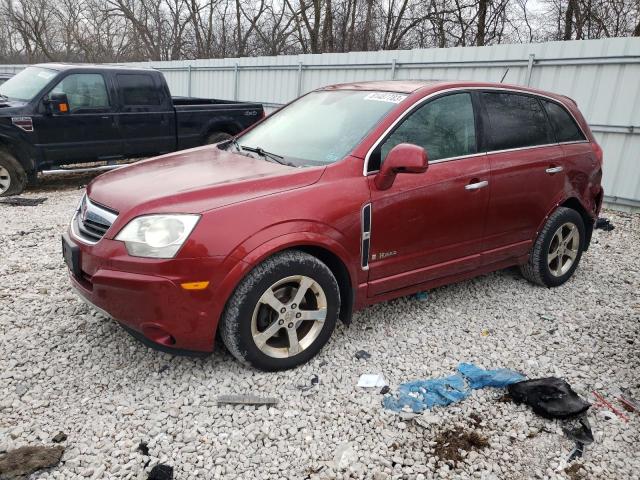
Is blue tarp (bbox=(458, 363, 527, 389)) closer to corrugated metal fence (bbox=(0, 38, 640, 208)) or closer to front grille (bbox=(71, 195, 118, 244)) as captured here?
front grille (bbox=(71, 195, 118, 244))

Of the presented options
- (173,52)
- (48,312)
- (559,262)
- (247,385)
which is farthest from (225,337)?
(173,52)

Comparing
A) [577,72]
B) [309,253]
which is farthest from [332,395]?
[577,72]

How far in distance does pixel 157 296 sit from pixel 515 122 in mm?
3106

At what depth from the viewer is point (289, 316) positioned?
9.93 feet

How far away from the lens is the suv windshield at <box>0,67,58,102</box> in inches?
297

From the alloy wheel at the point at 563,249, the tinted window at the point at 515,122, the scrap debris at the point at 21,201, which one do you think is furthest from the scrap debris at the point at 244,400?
the scrap debris at the point at 21,201

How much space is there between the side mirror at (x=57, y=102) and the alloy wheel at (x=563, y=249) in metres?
6.91

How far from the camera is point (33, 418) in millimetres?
2684

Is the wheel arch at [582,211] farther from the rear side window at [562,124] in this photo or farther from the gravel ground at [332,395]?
the gravel ground at [332,395]

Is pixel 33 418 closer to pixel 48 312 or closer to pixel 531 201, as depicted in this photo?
pixel 48 312

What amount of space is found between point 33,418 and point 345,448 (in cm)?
168

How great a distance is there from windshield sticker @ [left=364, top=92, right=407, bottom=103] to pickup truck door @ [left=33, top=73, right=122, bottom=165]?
574 centimetres

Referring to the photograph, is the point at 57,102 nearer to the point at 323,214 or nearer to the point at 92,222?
the point at 92,222

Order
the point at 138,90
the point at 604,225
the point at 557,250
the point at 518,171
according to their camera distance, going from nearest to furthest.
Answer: the point at 518,171 → the point at 557,250 → the point at 604,225 → the point at 138,90
